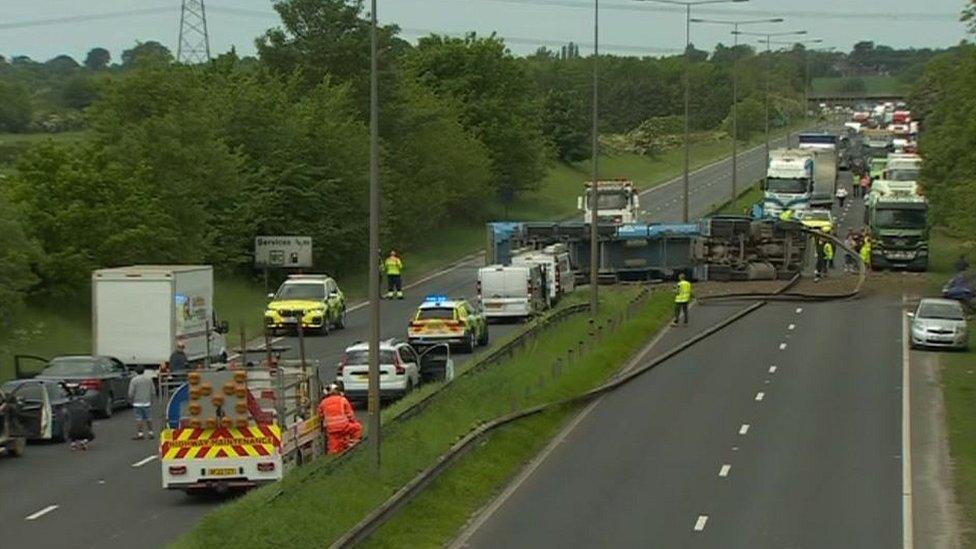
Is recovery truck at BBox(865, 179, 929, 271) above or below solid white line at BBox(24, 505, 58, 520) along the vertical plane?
above

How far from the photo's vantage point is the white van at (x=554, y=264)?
6238cm

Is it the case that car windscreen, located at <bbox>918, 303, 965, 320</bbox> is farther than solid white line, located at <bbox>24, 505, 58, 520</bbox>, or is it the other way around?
car windscreen, located at <bbox>918, 303, 965, 320</bbox>

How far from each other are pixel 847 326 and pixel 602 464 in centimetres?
2514

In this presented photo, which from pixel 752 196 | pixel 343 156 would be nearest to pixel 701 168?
pixel 752 196

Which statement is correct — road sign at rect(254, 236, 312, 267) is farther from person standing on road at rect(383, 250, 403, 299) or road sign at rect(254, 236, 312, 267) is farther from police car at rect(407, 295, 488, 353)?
police car at rect(407, 295, 488, 353)

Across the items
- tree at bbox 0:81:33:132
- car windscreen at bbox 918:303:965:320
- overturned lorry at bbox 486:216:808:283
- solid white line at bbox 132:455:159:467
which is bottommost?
solid white line at bbox 132:455:159:467

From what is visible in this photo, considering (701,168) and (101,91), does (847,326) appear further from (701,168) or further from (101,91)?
(701,168)

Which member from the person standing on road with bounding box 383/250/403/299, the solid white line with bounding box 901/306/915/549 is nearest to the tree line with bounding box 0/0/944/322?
the person standing on road with bounding box 383/250/403/299

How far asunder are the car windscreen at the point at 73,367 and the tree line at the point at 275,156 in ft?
18.4

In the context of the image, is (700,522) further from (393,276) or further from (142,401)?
(393,276)

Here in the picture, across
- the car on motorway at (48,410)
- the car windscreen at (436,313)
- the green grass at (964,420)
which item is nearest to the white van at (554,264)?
the car windscreen at (436,313)

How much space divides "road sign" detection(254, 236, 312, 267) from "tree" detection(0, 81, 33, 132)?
7036cm

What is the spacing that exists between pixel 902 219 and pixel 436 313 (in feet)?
91.3

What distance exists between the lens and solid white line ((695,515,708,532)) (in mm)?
26172
